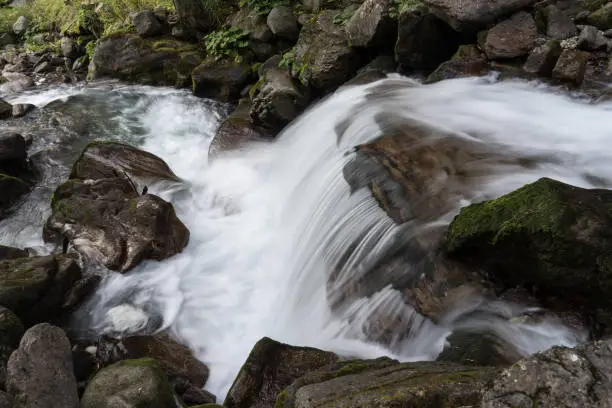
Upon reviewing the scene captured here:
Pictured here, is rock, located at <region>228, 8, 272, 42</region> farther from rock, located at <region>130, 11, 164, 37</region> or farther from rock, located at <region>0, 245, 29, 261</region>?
rock, located at <region>0, 245, 29, 261</region>

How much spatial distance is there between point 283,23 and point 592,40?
5.90 metres

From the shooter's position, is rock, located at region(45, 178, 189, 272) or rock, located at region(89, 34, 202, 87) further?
rock, located at region(89, 34, 202, 87)

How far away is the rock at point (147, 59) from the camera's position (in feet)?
39.2

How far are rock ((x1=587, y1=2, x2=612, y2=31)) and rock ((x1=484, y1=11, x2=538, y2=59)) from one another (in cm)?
80

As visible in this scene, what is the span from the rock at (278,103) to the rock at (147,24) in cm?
507

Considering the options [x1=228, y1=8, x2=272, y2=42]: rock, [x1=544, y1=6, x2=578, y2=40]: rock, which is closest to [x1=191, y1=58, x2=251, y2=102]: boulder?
[x1=228, y1=8, x2=272, y2=42]: rock

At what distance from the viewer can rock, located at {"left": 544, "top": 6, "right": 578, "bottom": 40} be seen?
6.70 m

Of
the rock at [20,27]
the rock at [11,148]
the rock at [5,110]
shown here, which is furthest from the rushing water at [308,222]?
the rock at [20,27]

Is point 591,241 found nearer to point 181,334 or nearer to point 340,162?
point 340,162

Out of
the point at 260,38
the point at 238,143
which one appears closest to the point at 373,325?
the point at 238,143

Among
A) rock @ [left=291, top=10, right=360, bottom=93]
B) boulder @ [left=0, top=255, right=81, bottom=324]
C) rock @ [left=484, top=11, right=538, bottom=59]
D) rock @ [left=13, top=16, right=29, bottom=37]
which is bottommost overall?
rock @ [left=13, top=16, right=29, bottom=37]

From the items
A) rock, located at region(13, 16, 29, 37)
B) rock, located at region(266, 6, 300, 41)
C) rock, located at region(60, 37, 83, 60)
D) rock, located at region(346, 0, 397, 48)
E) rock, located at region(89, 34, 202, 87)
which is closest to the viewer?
rock, located at region(346, 0, 397, 48)

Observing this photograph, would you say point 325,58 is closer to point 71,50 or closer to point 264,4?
point 264,4

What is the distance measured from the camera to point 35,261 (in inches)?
210
